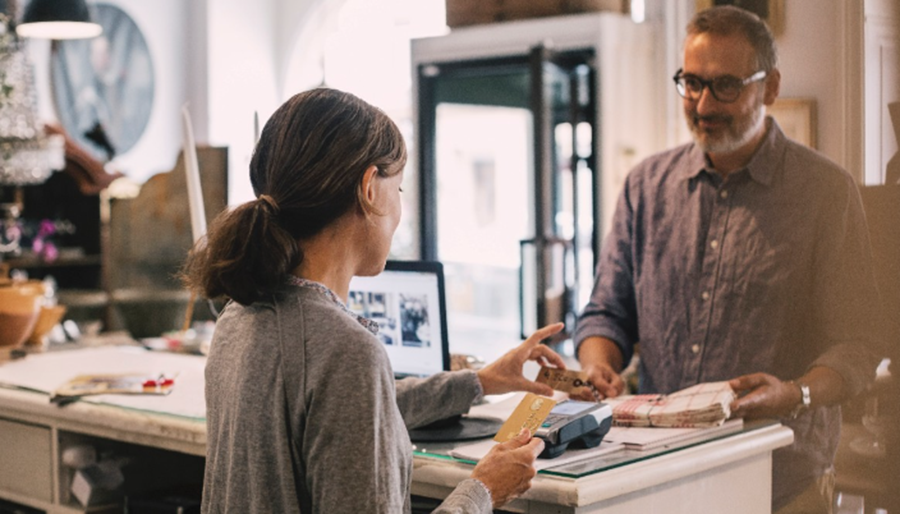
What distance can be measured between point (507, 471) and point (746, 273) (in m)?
1.03

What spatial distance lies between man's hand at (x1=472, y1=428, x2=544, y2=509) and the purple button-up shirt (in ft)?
2.84

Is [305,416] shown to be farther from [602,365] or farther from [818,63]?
[818,63]

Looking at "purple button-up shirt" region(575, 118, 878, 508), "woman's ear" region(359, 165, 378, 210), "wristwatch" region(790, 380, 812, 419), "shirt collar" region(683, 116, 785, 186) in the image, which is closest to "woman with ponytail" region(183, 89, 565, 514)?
"woman's ear" region(359, 165, 378, 210)

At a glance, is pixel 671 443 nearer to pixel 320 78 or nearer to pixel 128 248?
pixel 128 248

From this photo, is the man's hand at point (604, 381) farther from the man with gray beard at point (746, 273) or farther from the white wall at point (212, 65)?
the white wall at point (212, 65)

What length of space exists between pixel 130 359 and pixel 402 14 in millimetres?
5285

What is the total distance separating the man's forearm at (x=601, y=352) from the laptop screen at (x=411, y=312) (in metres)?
0.42

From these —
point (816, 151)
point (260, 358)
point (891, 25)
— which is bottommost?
point (260, 358)

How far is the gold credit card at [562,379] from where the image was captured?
6.22 feet

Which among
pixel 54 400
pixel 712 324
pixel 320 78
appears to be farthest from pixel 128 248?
pixel 712 324

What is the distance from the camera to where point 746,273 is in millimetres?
2207

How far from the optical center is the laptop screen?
2.04 meters

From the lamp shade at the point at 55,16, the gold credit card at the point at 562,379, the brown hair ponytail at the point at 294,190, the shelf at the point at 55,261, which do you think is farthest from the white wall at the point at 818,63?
the shelf at the point at 55,261

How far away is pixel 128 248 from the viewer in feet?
18.6
